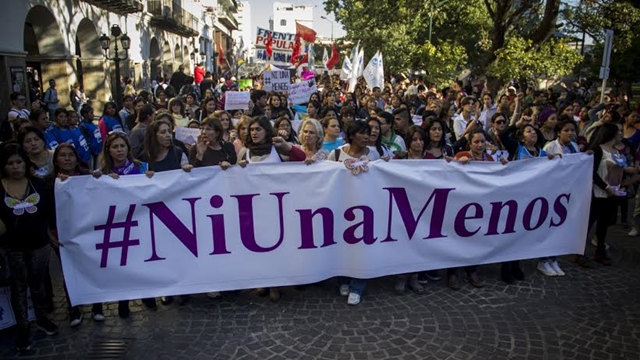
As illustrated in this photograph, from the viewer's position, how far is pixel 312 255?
4828 mm

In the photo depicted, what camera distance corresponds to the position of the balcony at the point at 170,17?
32062mm

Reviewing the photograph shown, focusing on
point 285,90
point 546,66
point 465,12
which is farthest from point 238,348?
point 465,12

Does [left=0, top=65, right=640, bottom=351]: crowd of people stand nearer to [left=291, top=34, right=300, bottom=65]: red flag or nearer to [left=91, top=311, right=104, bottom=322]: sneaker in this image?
[left=91, top=311, right=104, bottom=322]: sneaker

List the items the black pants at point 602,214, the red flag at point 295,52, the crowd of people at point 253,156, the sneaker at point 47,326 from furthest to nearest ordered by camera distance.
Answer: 1. the red flag at point 295,52
2. the black pants at point 602,214
3. the sneaker at point 47,326
4. the crowd of people at point 253,156

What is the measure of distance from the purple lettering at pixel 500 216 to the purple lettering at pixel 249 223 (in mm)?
2104

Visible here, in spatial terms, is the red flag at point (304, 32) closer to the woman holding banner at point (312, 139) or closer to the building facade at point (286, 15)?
the woman holding banner at point (312, 139)

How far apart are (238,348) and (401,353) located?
1287 millimetres

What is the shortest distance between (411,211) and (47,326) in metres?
3.33

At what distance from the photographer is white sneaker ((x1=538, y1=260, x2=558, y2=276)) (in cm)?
556

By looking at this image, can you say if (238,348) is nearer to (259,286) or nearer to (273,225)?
(259,286)

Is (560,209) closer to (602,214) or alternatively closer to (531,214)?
(531,214)

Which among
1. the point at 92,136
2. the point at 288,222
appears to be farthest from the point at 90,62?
the point at 288,222

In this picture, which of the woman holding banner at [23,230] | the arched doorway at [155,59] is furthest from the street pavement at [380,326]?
the arched doorway at [155,59]

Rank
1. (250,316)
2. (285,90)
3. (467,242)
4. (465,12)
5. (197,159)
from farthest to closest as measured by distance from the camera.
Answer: (465,12) → (285,90) → (197,159) → (467,242) → (250,316)
